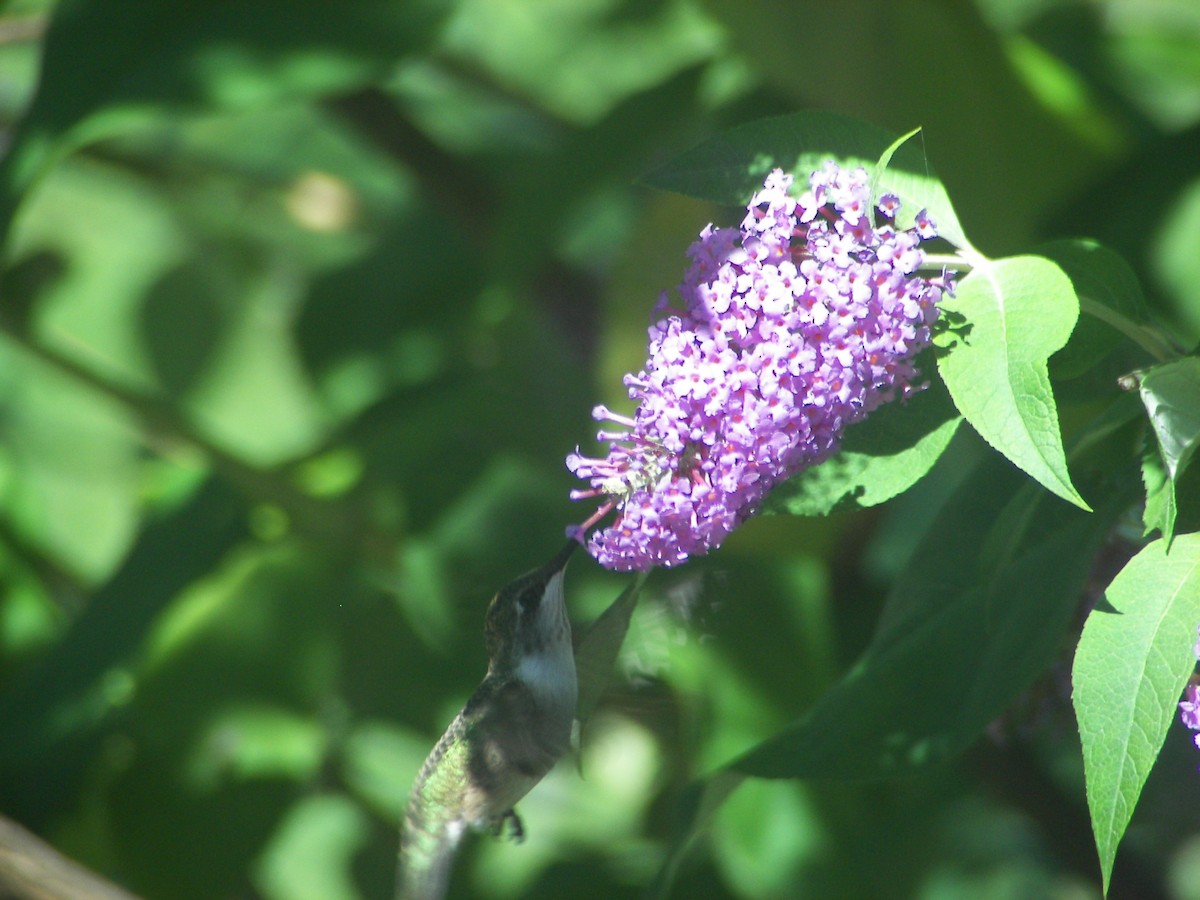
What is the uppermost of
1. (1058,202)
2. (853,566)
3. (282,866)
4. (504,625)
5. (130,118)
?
(130,118)

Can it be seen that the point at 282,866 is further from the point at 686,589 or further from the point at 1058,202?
the point at 1058,202

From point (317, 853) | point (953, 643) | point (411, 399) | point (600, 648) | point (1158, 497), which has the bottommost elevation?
point (317, 853)

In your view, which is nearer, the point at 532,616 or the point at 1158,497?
the point at 1158,497

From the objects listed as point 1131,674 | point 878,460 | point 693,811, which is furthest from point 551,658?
point 1131,674

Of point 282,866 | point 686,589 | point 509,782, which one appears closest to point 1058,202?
point 686,589

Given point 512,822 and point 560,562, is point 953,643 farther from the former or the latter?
point 512,822

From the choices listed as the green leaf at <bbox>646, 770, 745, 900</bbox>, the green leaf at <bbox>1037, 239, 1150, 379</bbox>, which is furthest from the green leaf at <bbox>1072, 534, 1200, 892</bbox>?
the green leaf at <bbox>646, 770, 745, 900</bbox>

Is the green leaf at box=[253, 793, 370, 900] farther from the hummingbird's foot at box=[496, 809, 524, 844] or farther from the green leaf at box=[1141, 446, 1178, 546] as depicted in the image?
the green leaf at box=[1141, 446, 1178, 546]
